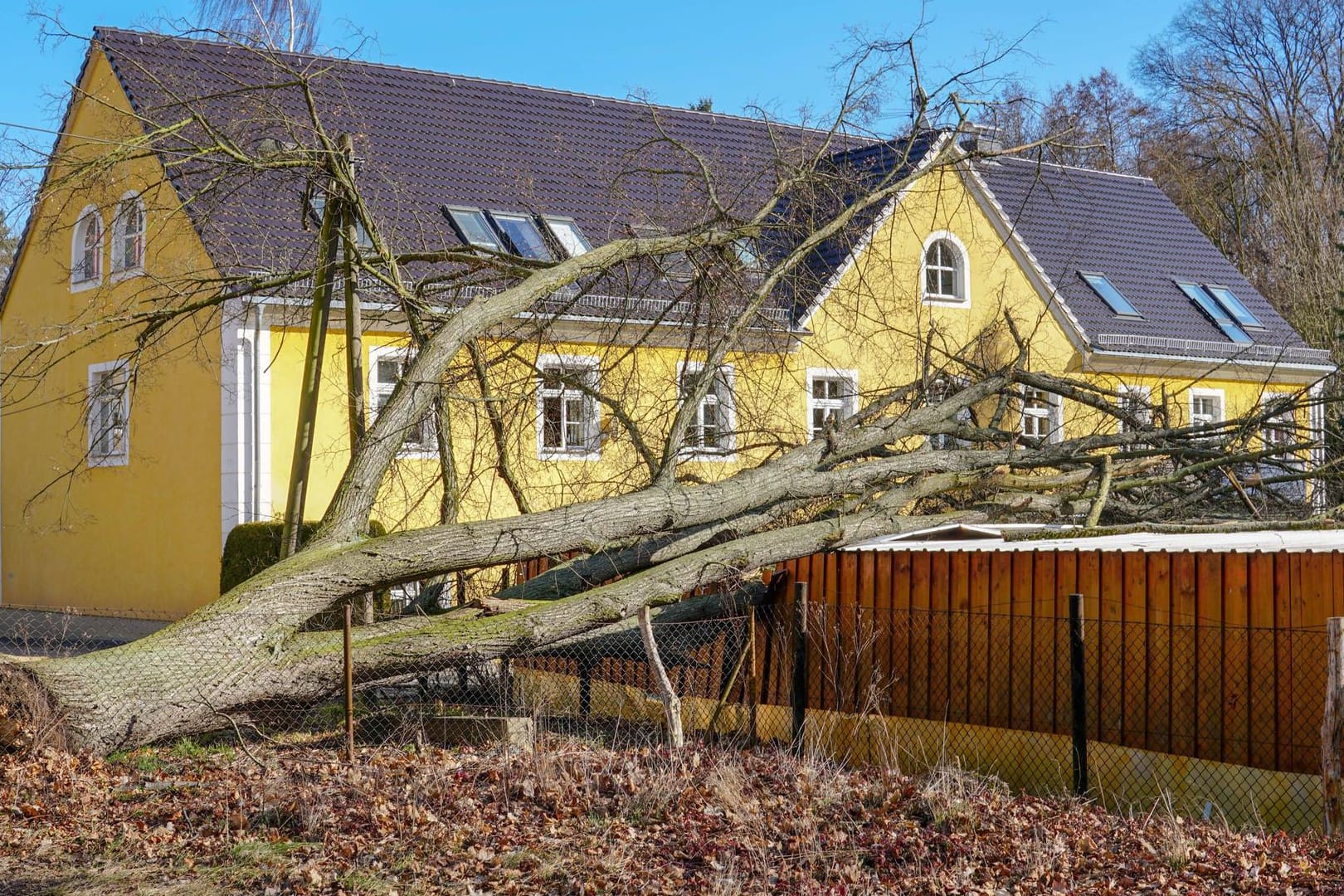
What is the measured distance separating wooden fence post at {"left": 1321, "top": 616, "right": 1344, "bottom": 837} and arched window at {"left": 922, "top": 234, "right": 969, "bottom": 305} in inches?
618

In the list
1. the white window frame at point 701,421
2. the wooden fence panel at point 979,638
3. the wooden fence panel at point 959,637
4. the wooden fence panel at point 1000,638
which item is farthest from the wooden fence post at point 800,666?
the white window frame at point 701,421

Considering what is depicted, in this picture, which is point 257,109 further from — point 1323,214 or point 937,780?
point 1323,214

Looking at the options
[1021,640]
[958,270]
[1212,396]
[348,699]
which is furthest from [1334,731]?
[1212,396]

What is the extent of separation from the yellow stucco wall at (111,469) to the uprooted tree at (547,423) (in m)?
3.56

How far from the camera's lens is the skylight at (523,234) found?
1924 centimetres

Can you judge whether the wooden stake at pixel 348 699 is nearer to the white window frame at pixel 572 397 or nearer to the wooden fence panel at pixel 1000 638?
the wooden fence panel at pixel 1000 638

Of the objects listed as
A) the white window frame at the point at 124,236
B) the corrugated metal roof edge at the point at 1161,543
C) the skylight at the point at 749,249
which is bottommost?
the corrugated metal roof edge at the point at 1161,543

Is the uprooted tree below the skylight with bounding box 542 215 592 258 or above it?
below

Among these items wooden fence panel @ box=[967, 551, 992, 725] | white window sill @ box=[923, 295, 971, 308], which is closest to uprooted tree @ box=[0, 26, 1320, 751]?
wooden fence panel @ box=[967, 551, 992, 725]

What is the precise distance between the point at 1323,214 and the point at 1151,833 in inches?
1135

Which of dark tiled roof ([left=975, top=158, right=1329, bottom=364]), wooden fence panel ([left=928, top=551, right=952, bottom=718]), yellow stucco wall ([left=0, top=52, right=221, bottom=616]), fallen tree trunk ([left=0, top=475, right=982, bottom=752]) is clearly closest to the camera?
fallen tree trunk ([left=0, top=475, right=982, bottom=752])

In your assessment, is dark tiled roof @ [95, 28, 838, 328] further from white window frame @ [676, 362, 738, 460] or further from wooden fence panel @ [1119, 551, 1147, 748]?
wooden fence panel @ [1119, 551, 1147, 748]

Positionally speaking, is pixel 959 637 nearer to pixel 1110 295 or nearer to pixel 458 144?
pixel 458 144

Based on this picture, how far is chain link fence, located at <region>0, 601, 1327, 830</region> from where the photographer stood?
8.15 meters
